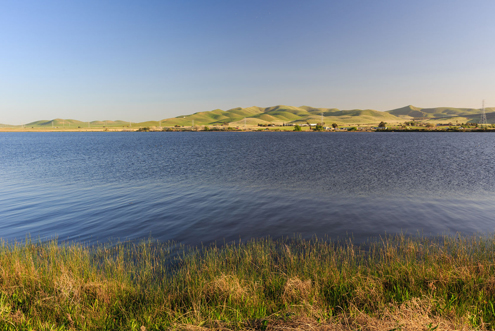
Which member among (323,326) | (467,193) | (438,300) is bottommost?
(467,193)

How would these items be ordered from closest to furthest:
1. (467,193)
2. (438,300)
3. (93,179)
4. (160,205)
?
(438,300)
(160,205)
(467,193)
(93,179)

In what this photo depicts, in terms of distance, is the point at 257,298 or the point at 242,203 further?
the point at 242,203

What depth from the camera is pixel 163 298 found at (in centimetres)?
807

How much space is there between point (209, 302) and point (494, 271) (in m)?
10.2

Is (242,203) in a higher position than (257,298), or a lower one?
lower

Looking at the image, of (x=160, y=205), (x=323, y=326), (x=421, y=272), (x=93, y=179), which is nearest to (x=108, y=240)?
(x=160, y=205)

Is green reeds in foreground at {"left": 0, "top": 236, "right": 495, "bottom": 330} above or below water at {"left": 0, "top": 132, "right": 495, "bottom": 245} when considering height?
above

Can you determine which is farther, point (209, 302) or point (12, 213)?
point (12, 213)

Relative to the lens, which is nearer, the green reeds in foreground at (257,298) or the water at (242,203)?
the green reeds in foreground at (257,298)

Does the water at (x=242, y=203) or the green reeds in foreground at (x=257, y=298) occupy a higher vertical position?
the green reeds in foreground at (x=257, y=298)

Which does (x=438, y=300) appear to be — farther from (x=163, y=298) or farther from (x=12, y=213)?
(x=12, y=213)

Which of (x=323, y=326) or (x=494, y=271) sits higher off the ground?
(x=323, y=326)

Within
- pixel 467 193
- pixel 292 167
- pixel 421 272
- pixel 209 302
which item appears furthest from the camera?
pixel 292 167

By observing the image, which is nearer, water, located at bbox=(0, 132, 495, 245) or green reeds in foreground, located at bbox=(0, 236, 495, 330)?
green reeds in foreground, located at bbox=(0, 236, 495, 330)
